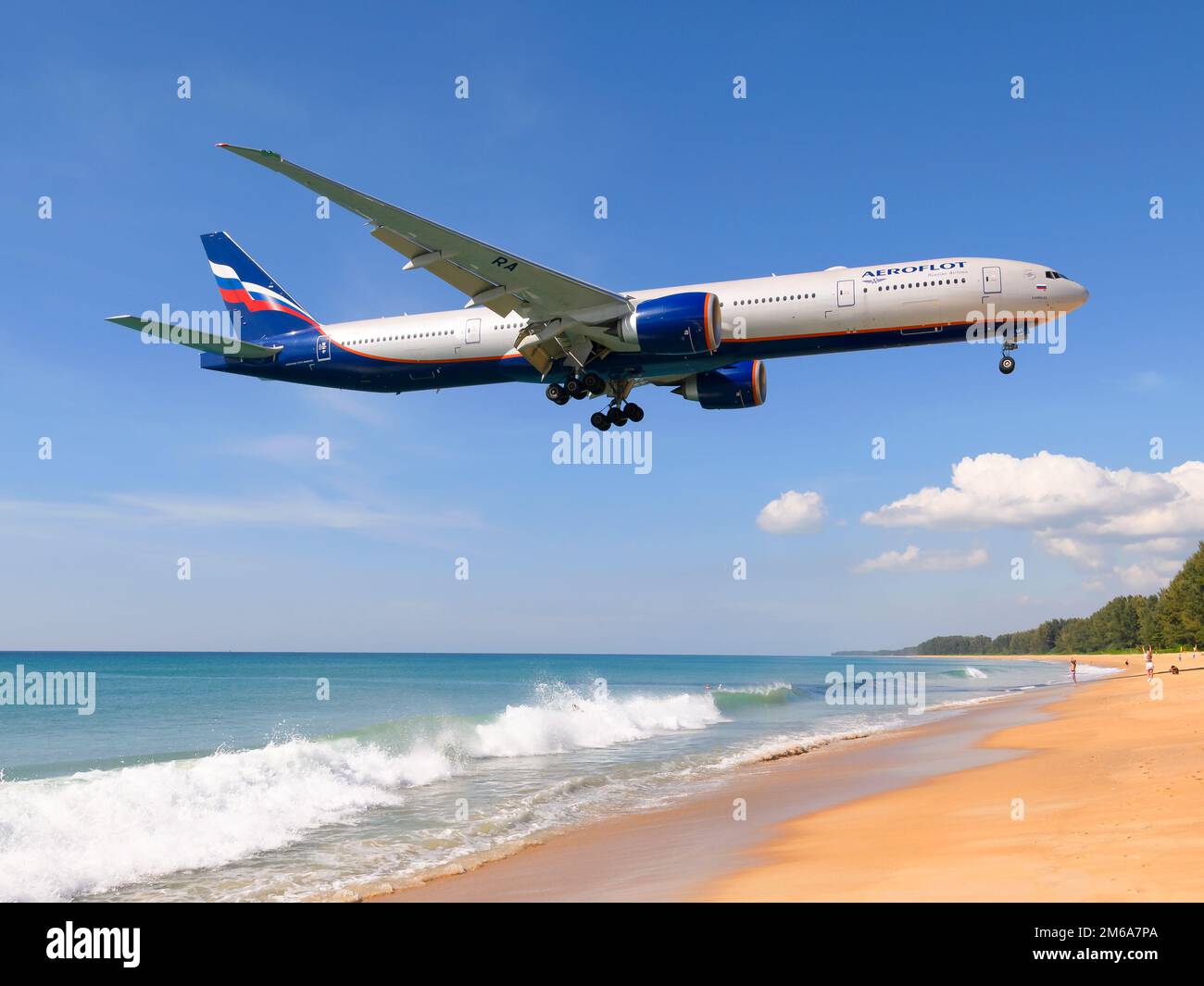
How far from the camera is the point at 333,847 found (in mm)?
20672

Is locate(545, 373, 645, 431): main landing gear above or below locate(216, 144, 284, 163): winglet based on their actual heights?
below

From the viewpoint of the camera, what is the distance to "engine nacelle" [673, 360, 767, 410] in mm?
31672

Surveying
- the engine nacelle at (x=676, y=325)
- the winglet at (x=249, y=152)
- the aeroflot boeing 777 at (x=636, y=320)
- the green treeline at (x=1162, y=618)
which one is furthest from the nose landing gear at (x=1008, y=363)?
the green treeline at (x=1162, y=618)

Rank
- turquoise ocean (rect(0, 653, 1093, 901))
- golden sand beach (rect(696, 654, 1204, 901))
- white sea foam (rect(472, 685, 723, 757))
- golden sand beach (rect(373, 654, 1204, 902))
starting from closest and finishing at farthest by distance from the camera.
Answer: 1. golden sand beach (rect(696, 654, 1204, 901))
2. golden sand beach (rect(373, 654, 1204, 902))
3. turquoise ocean (rect(0, 653, 1093, 901))
4. white sea foam (rect(472, 685, 723, 757))

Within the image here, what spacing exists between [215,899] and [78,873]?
481cm

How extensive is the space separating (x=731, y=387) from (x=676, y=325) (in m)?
6.59

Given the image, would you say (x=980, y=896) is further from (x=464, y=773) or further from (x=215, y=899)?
(x=464, y=773)

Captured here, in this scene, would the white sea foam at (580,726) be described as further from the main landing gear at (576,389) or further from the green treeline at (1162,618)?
the green treeline at (1162,618)

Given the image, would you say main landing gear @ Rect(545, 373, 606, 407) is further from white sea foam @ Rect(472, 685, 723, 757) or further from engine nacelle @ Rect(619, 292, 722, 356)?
white sea foam @ Rect(472, 685, 723, 757)

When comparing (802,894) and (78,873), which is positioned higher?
(802,894)

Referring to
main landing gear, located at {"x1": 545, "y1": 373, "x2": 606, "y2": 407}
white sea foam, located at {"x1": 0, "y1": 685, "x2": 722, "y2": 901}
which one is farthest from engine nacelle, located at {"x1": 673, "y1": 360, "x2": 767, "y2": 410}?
white sea foam, located at {"x1": 0, "y1": 685, "x2": 722, "y2": 901}

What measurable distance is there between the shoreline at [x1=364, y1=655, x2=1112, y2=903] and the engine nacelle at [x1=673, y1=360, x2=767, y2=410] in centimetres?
1272

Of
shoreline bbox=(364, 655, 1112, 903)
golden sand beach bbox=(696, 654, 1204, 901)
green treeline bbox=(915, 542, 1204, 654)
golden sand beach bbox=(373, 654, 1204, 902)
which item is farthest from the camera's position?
green treeline bbox=(915, 542, 1204, 654)
